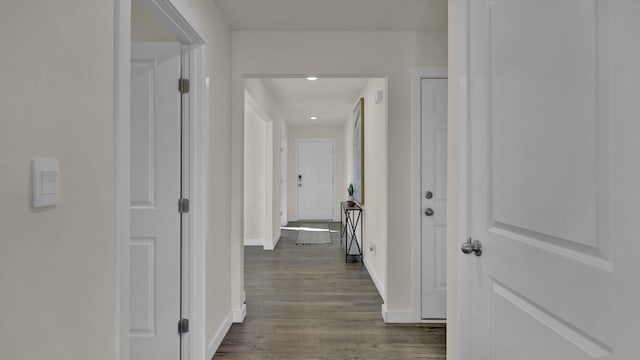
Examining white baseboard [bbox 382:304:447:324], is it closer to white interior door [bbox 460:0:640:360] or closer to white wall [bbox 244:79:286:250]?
white interior door [bbox 460:0:640:360]

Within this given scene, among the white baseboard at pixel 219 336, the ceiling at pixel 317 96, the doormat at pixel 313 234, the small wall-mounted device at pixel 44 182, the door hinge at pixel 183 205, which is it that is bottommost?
the white baseboard at pixel 219 336

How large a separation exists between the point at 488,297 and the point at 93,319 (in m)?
1.33

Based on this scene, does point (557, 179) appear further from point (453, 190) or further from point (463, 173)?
point (453, 190)

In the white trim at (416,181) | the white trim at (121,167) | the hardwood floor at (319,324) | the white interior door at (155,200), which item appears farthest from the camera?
the white trim at (416,181)

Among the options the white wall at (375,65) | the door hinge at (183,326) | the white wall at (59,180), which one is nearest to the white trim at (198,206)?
the door hinge at (183,326)

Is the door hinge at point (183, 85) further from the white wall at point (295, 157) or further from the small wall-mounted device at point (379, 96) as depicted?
the white wall at point (295, 157)

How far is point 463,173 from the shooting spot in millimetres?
1568

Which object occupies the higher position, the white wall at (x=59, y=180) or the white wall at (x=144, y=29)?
the white wall at (x=144, y=29)

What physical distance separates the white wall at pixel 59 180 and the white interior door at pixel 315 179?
7.90 meters

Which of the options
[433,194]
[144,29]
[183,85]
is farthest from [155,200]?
[433,194]

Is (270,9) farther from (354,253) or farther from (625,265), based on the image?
(354,253)

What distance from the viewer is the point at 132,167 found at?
2.10 metres

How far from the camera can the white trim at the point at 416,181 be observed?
116 inches

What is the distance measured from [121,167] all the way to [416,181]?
88.2 inches
